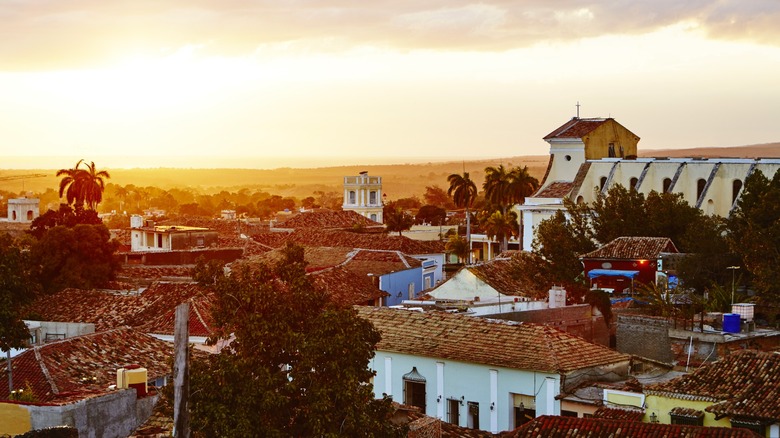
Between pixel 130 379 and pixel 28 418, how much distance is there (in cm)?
345

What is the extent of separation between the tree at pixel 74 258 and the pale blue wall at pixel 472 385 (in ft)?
95.6

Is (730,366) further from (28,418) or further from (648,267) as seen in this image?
(648,267)

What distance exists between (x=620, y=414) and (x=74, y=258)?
39616 millimetres

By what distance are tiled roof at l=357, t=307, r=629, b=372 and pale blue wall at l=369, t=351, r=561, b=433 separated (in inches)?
8.0

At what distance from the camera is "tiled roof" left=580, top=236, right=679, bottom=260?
4119 cm

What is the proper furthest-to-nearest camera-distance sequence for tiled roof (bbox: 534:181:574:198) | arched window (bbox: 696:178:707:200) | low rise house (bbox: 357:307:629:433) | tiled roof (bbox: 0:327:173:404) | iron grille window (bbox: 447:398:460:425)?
tiled roof (bbox: 534:181:574:198), arched window (bbox: 696:178:707:200), tiled roof (bbox: 0:327:173:404), iron grille window (bbox: 447:398:460:425), low rise house (bbox: 357:307:629:433)

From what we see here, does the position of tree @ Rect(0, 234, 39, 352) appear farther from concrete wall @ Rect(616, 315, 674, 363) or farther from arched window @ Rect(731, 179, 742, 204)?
arched window @ Rect(731, 179, 742, 204)

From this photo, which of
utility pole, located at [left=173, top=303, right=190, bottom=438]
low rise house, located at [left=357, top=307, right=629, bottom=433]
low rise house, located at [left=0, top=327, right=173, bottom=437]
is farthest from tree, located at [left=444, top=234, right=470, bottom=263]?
utility pole, located at [left=173, top=303, right=190, bottom=438]

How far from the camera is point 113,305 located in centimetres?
4650

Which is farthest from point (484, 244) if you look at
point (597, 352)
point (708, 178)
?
point (597, 352)

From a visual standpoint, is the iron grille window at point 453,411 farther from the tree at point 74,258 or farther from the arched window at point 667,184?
the tree at point 74,258

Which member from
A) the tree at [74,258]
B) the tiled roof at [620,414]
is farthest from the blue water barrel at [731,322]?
the tree at [74,258]

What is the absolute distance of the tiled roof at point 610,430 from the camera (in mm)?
19578

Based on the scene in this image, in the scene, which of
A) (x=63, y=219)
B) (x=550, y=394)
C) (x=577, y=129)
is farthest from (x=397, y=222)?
(x=550, y=394)
